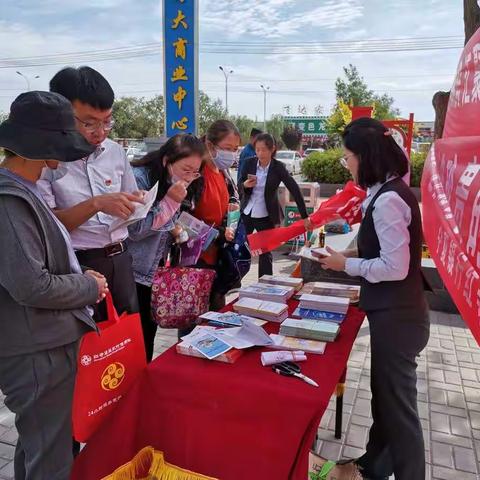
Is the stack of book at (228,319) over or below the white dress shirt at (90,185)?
below

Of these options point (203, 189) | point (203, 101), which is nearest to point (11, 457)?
point (203, 189)

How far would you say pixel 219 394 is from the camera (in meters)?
1.29

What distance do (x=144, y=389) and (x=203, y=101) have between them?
131ft

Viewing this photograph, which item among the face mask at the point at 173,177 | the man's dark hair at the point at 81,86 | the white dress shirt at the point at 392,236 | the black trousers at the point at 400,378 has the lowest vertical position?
the black trousers at the point at 400,378

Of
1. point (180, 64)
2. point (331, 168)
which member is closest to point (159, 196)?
point (180, 64)

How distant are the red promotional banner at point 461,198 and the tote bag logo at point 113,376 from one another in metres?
1.03

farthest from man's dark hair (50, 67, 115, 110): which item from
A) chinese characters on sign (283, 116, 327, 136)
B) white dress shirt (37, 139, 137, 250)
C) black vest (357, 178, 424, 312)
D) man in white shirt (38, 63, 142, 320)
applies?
chinese characters on sign (283, 116, 327, 136)

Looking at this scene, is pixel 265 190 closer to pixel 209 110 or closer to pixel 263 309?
pixel 263 309

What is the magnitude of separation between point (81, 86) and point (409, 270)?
1357 mm

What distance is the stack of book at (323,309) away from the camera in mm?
1772

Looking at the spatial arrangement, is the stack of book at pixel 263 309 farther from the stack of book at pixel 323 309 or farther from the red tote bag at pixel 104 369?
the red tote bag at pixel 104 369

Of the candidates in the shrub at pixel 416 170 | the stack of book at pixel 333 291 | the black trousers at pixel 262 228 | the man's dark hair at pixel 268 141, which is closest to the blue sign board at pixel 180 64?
the man's dark hair at pixel 268 141

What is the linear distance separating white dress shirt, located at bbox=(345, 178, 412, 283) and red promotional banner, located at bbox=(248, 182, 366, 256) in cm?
81

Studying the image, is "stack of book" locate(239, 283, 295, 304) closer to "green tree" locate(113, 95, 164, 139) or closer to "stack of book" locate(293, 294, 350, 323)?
"stack of book" locate(293, 294, 350, 323)
